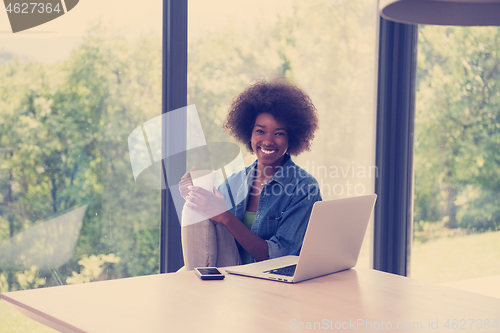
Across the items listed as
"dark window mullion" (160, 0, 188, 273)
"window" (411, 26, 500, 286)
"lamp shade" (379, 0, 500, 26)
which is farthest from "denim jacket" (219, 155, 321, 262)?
"window" (411, 26, 500, 286)

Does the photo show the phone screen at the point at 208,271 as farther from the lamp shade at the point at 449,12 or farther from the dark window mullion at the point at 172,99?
the dark window mullion at the point at 172,99

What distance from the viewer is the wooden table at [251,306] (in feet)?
2.88

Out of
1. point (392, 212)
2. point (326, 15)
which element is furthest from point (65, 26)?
point (392, 212)

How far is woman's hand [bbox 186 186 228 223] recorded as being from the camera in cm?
173

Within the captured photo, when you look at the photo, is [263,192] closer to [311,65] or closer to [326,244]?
[326,244]

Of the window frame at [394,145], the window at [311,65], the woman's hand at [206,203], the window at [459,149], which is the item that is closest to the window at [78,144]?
the window at [311,65]

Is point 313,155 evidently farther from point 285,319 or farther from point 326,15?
point 285,319

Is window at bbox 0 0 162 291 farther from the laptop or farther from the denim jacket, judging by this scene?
the laptop

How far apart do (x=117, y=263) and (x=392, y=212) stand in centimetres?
172

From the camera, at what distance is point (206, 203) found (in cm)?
173

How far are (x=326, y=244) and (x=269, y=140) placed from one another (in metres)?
0.95

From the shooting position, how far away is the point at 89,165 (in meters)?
2.16

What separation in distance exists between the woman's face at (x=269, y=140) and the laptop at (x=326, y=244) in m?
0.78

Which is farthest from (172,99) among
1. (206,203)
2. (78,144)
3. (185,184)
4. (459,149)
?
(459,149)
